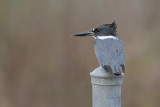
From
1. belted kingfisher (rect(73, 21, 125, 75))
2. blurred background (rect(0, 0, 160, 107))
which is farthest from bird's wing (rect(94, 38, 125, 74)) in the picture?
blurred background (rect(0, 0, 160, 107))

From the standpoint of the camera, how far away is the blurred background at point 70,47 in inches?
182

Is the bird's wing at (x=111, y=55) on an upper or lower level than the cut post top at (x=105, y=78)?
upper

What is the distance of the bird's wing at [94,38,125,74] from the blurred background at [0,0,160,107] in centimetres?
159

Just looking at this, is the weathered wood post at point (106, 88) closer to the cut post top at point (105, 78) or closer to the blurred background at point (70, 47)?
the cut post top at point (105, 78)

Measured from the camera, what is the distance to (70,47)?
469cm

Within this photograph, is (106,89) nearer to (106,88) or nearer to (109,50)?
(106,88)

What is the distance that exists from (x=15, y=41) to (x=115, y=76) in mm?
2300

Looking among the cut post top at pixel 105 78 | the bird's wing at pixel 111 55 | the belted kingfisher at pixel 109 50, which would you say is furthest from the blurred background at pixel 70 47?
the cut post top at pixel 105 78

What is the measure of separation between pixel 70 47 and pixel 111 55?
6.27ft

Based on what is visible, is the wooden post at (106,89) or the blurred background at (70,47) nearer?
the wooden post at (106,89)

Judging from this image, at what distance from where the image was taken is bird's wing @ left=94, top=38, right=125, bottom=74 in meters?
2.69

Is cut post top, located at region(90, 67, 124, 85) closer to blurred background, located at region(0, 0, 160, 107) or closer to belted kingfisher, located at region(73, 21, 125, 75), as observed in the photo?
belted kingfisher, located at region(73, 21, 125, 75)

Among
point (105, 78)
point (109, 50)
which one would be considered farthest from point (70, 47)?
point (105, 78)

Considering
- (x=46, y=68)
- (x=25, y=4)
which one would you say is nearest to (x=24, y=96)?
(x=46, y=68)
